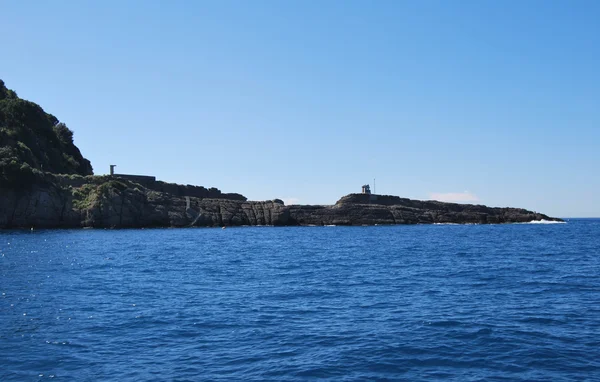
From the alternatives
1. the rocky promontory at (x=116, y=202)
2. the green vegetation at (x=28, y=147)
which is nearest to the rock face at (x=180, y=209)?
the rocky promontory at (x=116, y=202)

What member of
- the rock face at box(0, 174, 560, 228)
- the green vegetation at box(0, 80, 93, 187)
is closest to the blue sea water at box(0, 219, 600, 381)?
the green vegetation at box(0, 80, 93, 187)

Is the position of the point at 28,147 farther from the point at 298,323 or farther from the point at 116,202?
the point at 298,323

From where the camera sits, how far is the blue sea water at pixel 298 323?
49.7 feet

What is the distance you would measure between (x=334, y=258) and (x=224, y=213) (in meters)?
81.3

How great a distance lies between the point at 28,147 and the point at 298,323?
107 metres

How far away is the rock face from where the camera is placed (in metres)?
94.4

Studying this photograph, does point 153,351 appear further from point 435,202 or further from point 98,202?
point 435,202

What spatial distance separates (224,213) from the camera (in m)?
128

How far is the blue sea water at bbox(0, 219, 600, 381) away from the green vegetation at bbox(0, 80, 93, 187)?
59.9 meters

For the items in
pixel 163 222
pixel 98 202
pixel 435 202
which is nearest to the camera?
pixel 98 202

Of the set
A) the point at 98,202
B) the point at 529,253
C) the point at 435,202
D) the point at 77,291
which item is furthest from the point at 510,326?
the point at 435,202

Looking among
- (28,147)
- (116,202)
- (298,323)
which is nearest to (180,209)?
(116,202)

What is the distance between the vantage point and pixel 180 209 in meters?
118

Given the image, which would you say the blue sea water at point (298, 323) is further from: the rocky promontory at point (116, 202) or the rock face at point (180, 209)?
the rock face at point (180, 209)
